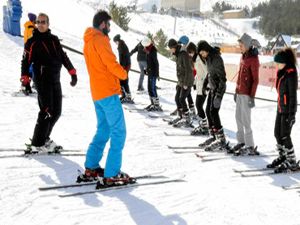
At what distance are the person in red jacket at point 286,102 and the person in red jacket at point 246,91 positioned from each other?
59 centimetres

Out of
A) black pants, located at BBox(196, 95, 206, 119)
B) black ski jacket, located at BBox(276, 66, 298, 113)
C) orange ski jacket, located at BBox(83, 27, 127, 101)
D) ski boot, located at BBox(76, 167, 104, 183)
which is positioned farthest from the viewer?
black pants, located at BBox(196, 95, 206, 119)

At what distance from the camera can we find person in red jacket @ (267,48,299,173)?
6.18 meters

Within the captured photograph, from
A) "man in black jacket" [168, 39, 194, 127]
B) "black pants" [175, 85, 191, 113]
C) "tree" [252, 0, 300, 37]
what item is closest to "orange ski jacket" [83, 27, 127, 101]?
"man in black jacket" [168, 39, 194, 127]

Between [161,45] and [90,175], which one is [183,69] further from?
[161,45]

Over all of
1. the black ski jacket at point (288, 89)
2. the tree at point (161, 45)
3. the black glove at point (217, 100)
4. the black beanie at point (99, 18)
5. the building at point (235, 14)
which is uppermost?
the building at point (235, 14)

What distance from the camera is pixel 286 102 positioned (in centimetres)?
621

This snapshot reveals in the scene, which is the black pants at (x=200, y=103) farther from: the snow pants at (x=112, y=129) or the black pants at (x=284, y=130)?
the snow pants at (x=112, y=129)

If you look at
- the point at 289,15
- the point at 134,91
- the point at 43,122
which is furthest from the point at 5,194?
the point at 289,15

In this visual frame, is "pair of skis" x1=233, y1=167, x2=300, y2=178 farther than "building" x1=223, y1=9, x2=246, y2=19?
No

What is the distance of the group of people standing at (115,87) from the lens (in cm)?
495

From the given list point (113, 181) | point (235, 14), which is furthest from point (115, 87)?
point (235, 14)

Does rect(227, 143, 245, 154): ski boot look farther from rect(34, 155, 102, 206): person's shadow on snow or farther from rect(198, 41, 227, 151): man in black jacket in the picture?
rect(34, 155, 102, 206): person's shadow on snow

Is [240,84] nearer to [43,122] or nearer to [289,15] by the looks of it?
[43,122]

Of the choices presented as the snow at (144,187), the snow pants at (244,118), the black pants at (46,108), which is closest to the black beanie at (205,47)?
the snow pants at (244,118)
